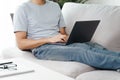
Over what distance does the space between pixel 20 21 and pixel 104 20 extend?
69 centimetres

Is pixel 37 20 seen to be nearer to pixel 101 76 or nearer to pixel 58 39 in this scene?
pixel 58 39

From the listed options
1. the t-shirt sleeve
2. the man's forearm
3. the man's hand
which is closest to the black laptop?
the man's hand

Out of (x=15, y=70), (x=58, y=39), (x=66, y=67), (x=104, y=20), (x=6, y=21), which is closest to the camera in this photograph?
(x=15, y=70)

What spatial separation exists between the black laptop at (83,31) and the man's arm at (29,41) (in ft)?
0.33

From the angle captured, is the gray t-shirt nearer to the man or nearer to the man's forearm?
the man

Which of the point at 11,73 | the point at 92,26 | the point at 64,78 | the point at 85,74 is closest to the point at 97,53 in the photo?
the point at 85,74

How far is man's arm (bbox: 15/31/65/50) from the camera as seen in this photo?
1.93 m

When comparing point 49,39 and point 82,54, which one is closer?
point 82,54

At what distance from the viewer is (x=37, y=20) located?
207cm

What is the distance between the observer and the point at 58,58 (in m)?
1.82

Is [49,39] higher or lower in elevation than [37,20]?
lower

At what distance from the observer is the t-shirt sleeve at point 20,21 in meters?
1.98

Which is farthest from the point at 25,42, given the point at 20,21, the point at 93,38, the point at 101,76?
the point at 101,76

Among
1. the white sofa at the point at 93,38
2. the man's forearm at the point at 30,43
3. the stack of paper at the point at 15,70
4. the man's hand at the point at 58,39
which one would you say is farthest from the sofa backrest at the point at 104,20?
the stack of paper at the point at 15,70
